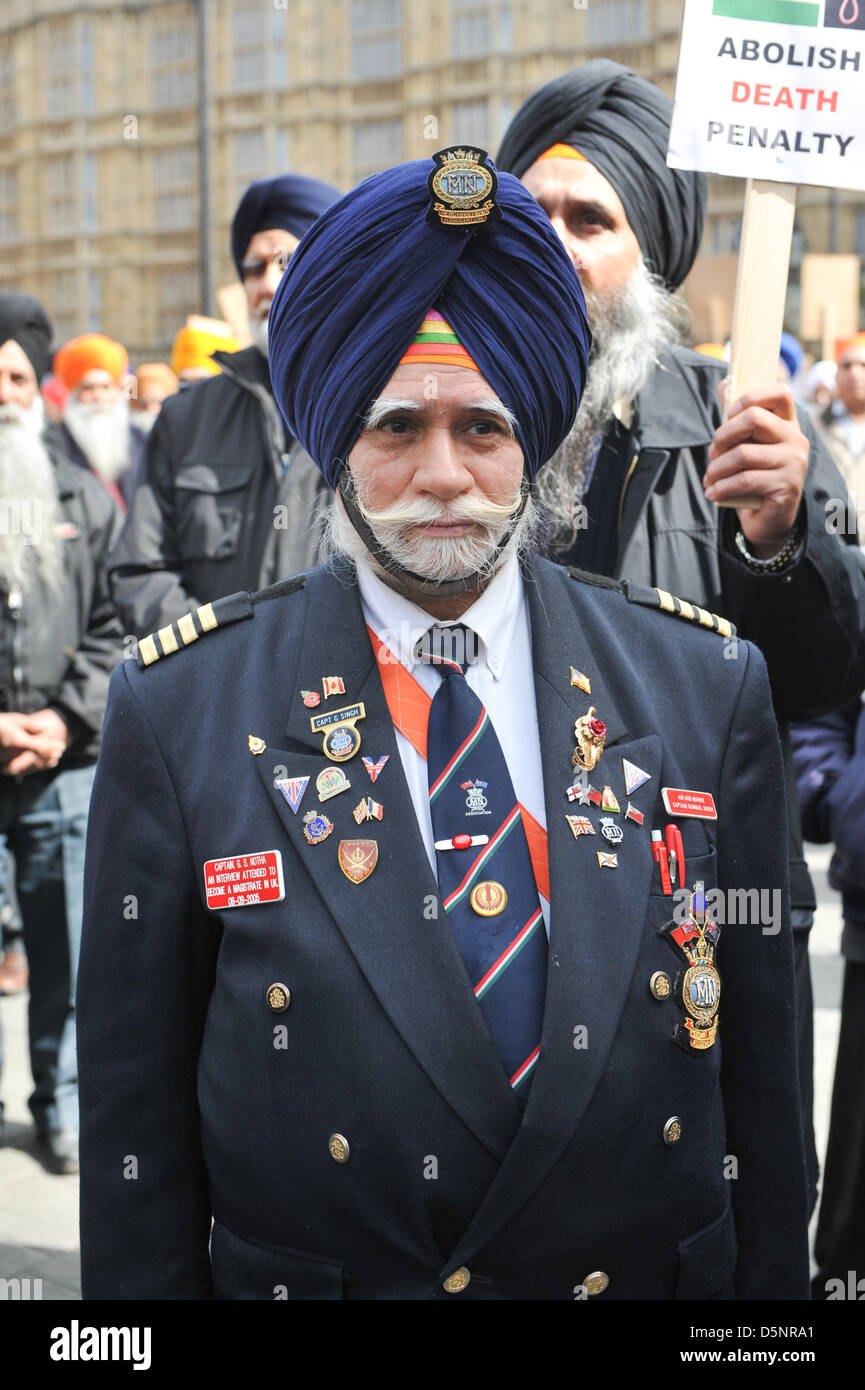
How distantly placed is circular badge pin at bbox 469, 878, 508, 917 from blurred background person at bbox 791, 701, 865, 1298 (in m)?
1.80

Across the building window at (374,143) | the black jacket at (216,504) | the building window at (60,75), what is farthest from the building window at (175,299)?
the black jacket at (216,504)

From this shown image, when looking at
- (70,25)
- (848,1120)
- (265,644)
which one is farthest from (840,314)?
(70,25)

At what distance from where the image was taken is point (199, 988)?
188 cm

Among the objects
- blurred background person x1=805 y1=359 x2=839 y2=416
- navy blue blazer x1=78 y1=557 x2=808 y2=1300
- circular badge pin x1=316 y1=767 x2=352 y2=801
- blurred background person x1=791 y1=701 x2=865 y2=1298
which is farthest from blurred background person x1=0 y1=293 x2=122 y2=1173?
blurred background person x1=805 y1=359 x2=839 y2=416

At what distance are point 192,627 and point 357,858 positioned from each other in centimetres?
41

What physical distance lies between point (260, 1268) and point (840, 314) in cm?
883

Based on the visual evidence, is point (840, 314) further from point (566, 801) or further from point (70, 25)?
point (70, 25)

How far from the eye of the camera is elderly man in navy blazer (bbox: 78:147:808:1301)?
1.71 m

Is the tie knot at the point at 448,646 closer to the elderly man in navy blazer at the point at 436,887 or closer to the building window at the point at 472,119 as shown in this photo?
the elderly man in navy blazer at the point at 436,887

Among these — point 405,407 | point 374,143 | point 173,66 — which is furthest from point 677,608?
point 173,66

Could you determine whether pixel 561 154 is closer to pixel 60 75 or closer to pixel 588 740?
pixel 588 740

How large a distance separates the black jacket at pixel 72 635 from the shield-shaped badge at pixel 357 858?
3027mm

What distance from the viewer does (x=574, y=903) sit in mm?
1746

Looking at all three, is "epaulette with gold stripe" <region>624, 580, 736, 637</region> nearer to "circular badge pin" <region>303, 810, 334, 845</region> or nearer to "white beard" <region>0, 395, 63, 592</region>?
"circular badge pin" <region>303, 810, 334, 845</region>
